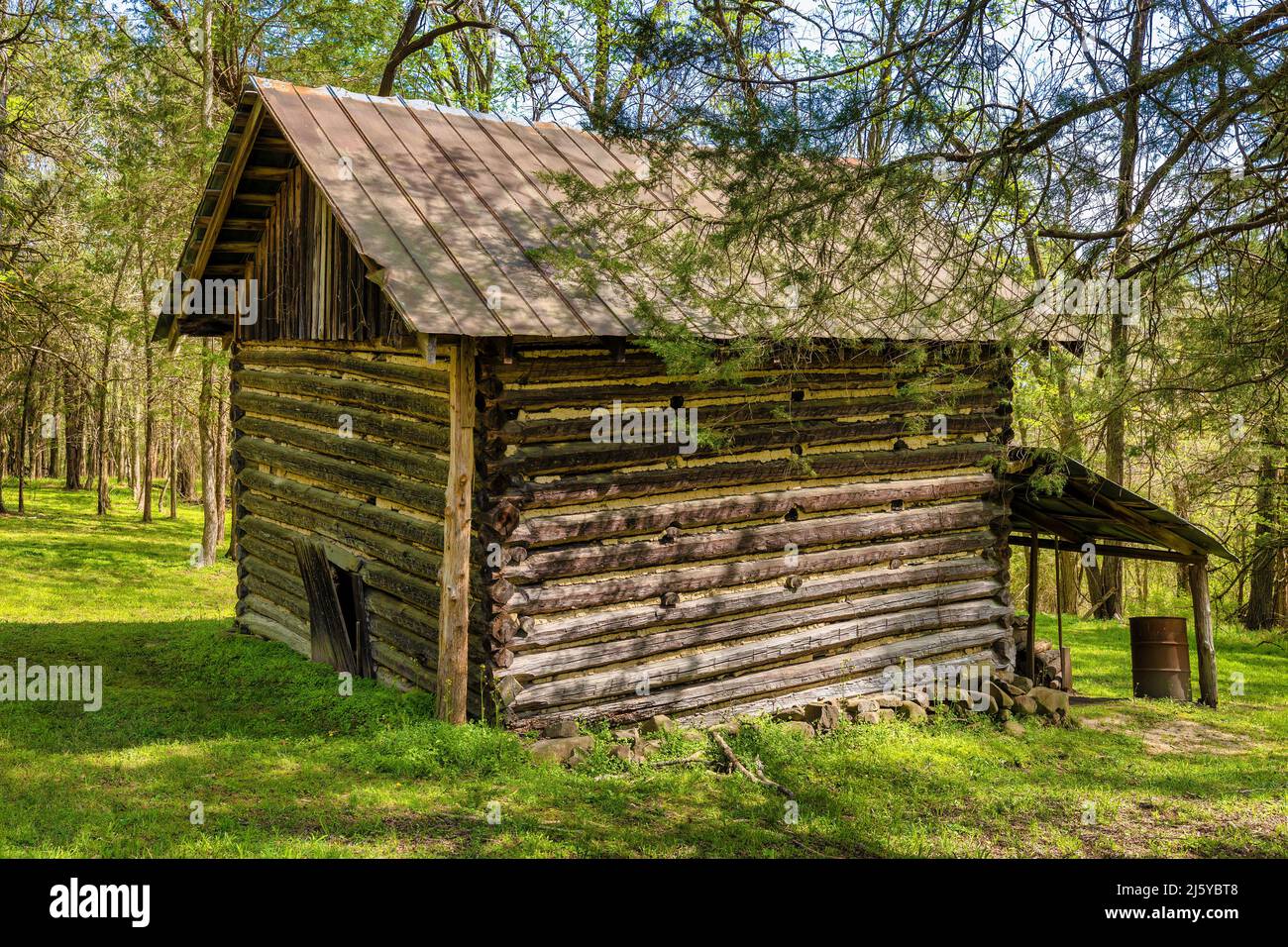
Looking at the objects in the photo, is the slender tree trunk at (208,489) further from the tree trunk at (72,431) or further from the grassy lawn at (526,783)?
the tree trunk at (72,431)

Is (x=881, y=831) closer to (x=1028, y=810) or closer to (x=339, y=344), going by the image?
(x=1028, y=810)

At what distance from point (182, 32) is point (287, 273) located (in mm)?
9912

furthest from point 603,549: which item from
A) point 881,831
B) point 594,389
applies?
point 881,831

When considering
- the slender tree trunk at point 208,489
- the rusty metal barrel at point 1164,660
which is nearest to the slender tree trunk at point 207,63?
the slender tree trunk at point 208,489

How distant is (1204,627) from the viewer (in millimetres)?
12367

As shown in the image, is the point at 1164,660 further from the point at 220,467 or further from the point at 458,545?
the point at 220,467

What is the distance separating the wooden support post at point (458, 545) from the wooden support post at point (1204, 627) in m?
8.37

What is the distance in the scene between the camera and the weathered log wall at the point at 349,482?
9.55m

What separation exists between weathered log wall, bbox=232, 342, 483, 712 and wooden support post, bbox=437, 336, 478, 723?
296 millimetres

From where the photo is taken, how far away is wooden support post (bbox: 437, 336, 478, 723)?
873 centimetres

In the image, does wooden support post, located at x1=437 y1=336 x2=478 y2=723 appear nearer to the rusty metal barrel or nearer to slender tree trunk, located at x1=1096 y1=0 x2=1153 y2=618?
slender tree trunk, located at x1=1096 y1=0 x2=1153 y2=618

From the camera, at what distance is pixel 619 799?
811cm

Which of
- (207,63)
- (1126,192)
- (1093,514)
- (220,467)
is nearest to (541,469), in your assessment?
(1126,192)

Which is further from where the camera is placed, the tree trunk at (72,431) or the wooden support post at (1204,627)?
the tree trunk at (72,431)
